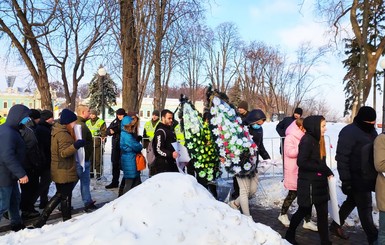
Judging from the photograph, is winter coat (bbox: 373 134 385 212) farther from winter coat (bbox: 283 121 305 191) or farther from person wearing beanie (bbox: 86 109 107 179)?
person wearing beanie (bbox: 86 109 107 179)

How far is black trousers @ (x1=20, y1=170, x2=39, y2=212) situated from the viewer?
6812mm

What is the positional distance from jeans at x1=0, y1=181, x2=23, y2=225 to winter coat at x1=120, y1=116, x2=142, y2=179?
6.90 ft

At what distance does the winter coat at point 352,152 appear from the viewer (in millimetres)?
5371

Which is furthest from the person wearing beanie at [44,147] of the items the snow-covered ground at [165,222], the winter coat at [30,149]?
the snow-covered ground at [165,222]

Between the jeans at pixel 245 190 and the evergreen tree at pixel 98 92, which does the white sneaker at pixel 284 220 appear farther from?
the evergreen tree at pixel 98 92

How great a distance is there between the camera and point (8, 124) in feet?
18.4

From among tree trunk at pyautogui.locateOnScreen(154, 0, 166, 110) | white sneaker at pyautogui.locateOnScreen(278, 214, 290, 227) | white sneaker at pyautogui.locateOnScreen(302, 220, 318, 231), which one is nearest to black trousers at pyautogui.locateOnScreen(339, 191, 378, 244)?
white sneaker at pyautogui.locateOnScreen(302, 220, 318, 231)

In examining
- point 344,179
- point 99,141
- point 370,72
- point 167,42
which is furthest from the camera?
point 167,42

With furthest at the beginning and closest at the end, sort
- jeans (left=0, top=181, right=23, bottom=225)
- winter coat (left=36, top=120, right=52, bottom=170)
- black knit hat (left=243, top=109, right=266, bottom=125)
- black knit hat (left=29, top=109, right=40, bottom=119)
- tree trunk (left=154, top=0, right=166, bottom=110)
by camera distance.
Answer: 1. tree trunk (left=154, top=0, right=166, bottom=110)
2. black knit hat (left=243, top=109, right=266, bottom=125)
3. black knit hat (left=29, top=109, right=40, bottom=119)
4. winter coat (left=36, top=120, right=52, bottom=170)
5. jeans (left=0, top=181, right=23, bottom=225)

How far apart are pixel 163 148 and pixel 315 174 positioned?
2736 mm

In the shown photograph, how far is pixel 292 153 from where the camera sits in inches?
229

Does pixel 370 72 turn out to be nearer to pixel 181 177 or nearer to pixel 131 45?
pixel 131 45

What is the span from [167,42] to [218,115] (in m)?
12.7

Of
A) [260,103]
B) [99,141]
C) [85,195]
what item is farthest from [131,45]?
[260,103]
